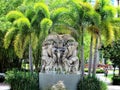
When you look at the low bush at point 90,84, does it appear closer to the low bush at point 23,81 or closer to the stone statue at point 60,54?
the stone statue at point 60,54

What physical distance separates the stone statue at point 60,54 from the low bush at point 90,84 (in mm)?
823

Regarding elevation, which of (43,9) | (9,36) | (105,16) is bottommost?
(9,36)

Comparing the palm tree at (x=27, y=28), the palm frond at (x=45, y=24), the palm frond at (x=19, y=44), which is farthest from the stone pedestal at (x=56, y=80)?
the palm frond at (x=45, y=24)

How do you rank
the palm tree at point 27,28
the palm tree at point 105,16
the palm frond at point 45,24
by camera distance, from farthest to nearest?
the palm tree at point 27,28, the palm tree at point 105,16, the palm frond at point 45,24

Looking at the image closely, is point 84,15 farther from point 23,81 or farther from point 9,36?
point 23,81

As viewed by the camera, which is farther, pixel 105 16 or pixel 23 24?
pixel 105 16

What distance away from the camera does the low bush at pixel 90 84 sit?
74.6ft

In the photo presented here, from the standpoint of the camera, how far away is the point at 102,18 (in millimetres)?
23594

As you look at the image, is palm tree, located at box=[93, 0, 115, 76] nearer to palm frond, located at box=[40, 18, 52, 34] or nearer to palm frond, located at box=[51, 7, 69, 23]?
palm frond, located at box=[51, 7, 69, 23]

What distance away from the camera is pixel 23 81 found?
75.7ft

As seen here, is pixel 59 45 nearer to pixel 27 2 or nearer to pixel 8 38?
pixel 8 38

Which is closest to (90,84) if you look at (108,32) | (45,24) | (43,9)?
(108,32)

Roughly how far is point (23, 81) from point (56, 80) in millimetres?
A: 2014

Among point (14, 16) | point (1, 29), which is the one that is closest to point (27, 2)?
point (1, 29)
